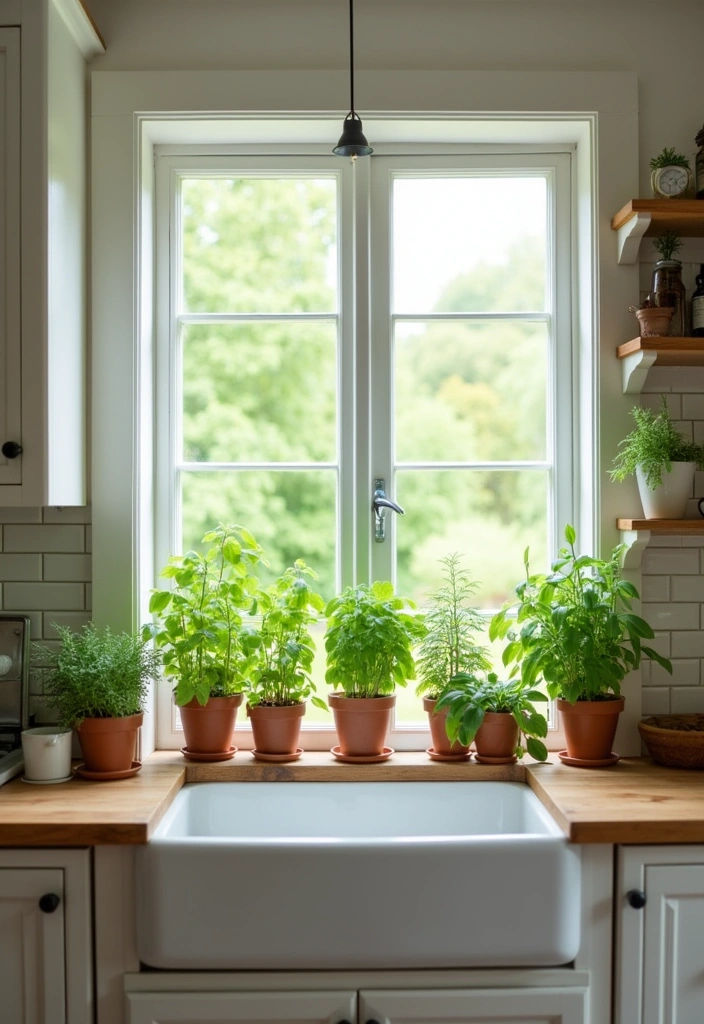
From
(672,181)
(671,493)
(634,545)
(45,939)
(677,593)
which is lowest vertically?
(45,939)

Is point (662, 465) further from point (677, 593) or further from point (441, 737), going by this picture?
point (441, 737)

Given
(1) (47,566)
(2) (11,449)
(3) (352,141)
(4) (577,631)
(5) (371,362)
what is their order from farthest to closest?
(5) (371,362) → (1) (47,566) → (4) (577,631) → (2) (11,449) → (3) (352,141)

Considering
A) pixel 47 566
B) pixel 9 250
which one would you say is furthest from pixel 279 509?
pixel 9 250

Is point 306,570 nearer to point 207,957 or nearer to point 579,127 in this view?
point 207,957

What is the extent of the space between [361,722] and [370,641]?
8.5 inches

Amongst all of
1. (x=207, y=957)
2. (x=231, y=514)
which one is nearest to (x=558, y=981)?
(x=207, y=957)

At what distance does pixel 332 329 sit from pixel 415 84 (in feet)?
2.12

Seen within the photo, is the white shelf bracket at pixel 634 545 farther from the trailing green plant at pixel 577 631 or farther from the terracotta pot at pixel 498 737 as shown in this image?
the terracotta pot at pixel 498 737

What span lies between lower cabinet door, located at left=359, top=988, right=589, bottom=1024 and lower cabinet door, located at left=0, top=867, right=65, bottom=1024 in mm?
599

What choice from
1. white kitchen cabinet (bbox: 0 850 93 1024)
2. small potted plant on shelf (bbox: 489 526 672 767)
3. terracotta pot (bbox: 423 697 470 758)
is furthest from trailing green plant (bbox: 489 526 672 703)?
white kitchen cabinet (bbox: 0 850 93 1024)

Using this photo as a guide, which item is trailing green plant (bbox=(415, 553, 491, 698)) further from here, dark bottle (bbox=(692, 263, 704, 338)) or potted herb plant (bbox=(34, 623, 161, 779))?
dark bottle (bbox=(692, 263, 704, 338))

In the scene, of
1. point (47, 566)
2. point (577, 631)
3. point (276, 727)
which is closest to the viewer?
point (577, 631)

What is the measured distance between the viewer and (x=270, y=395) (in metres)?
2.56

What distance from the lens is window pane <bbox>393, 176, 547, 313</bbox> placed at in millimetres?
2572
